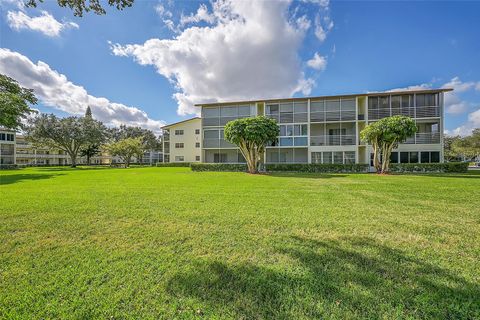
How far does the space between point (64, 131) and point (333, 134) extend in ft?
145

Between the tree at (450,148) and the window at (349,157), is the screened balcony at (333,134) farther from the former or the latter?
the tree at (450,148)

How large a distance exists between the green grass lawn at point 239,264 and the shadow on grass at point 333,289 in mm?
14

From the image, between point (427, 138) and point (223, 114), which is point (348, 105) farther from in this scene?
point (223, 114)

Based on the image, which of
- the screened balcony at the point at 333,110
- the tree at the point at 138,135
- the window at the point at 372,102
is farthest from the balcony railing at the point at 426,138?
the tree at the point at 138,135

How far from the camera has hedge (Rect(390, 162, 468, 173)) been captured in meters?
20.1

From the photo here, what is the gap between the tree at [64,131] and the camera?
37000mm

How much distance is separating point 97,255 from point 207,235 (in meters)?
1.94

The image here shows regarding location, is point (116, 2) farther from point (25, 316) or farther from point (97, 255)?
point (25, 316)

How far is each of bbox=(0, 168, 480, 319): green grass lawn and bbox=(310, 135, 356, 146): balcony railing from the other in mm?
20523

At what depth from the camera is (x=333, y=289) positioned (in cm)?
276

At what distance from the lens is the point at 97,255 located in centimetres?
366

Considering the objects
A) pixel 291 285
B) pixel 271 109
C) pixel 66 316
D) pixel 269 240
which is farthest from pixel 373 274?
pixel 271 109

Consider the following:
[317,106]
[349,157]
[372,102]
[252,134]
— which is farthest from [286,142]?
[372,102]

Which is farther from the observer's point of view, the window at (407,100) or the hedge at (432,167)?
the window at (407,100)
